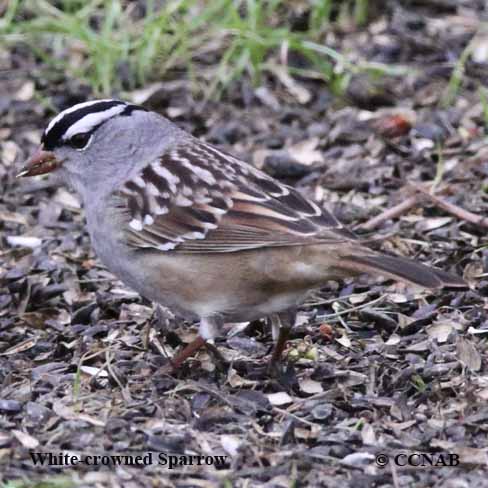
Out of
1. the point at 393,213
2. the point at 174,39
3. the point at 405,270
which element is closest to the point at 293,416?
the point at 405,270

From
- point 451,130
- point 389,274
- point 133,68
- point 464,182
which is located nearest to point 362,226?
point 464,182

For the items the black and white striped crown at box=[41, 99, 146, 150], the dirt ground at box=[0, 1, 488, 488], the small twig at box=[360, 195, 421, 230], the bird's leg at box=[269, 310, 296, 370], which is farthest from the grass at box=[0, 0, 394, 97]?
the bird's leg at box=[269, 310, 296, 370]

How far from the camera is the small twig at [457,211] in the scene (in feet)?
19.1

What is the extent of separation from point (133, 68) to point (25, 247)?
180 centimetres

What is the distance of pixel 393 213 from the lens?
6.02m

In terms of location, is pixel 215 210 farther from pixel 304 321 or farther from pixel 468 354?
pixel 468 354

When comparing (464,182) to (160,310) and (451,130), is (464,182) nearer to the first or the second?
(451,130)

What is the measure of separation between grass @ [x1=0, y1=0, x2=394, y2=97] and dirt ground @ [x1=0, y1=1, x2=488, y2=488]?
12 centimetres

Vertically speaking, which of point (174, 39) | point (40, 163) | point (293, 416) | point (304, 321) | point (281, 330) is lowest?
point (304, 321)

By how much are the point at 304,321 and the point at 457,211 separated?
1.04 m

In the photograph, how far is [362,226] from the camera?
19.7 ft

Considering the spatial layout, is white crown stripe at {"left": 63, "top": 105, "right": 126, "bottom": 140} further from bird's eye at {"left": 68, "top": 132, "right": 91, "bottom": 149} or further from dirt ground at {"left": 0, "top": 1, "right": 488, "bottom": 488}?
dirt ground at {"left": 0, "top": 1, "right": 488, "bottom": 488}

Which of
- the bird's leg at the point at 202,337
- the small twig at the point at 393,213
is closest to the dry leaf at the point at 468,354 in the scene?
the bird's leg at the point at 202,337

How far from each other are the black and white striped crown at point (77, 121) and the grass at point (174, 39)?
7.01 feet
